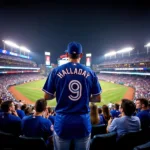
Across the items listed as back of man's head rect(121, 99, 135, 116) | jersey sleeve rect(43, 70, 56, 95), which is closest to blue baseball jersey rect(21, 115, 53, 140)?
jersey sleeve rect(43, 70, 56, 95)

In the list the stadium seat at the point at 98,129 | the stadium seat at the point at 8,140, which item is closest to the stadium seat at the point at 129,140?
the stadium seat at the point at 98,129

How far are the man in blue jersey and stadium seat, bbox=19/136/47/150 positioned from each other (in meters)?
0.66

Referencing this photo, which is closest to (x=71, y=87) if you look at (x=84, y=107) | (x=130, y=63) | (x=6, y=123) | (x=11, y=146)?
(x=84, y=107)

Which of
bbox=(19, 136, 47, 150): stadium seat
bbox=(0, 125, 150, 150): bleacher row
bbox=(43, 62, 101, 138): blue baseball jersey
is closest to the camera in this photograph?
bbox=(43, 62, 101, 138): blue baseball jersey

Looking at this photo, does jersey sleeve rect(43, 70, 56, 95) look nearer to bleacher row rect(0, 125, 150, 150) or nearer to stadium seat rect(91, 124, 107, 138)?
bleacher row rect(0, 125, 150, 150)

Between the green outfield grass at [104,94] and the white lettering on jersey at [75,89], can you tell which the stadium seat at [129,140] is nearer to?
the white lettering on jersey at [75,89]

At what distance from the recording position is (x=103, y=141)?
2.84 metres

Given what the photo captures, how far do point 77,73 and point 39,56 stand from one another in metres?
93.1

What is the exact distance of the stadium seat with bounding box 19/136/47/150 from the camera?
8.36 ft

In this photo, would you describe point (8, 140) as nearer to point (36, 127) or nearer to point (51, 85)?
point (36, 127)

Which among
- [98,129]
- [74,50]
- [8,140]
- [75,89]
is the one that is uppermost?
[74,50]

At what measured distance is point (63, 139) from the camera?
1.95 metres

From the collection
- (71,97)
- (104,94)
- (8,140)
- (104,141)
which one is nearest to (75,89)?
(71,97)

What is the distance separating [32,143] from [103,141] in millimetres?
1519
